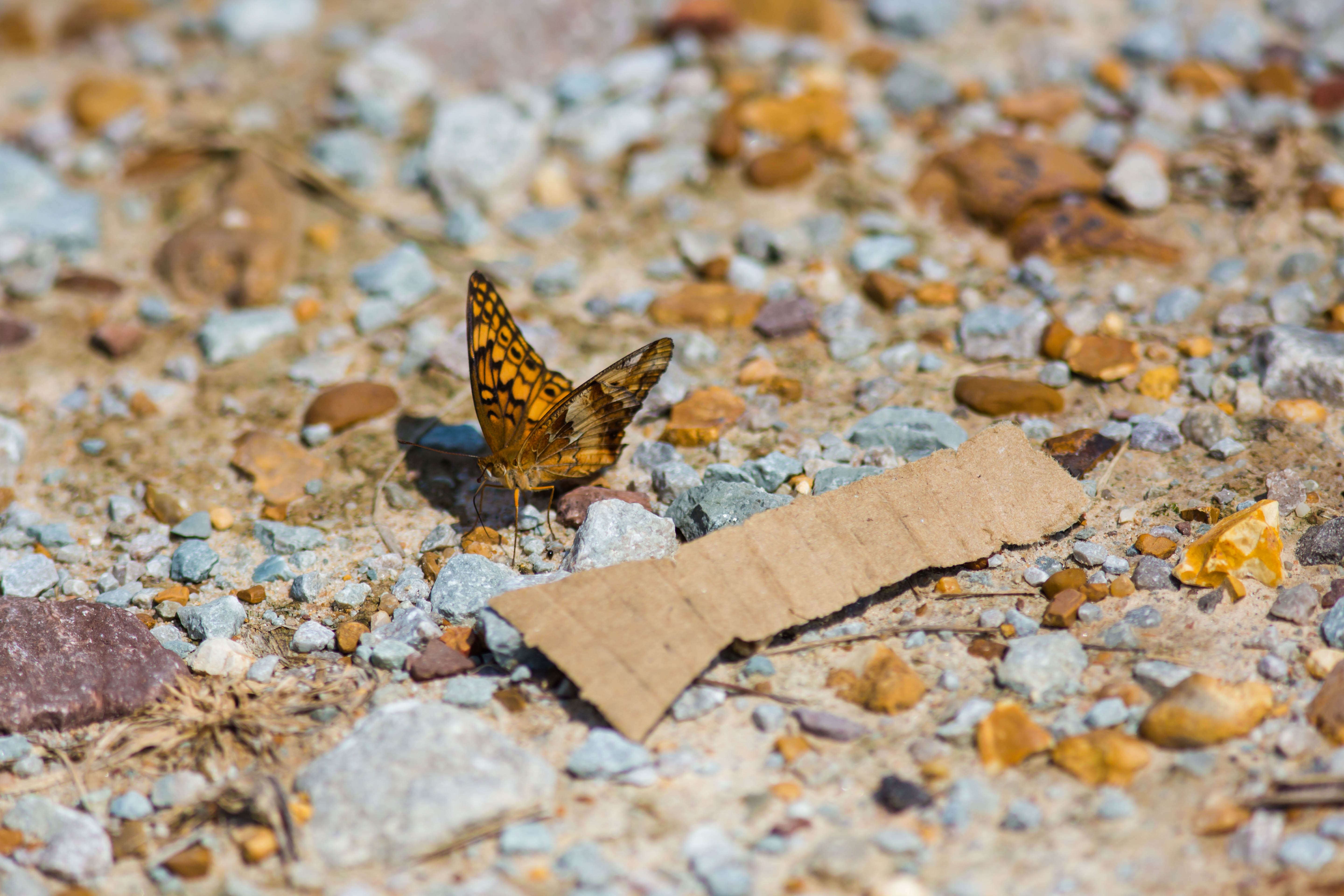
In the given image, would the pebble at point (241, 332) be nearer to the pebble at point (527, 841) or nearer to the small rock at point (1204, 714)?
the pebble at point (527, 841)

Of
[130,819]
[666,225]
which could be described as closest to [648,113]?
[666,225]

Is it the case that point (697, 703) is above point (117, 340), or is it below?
below

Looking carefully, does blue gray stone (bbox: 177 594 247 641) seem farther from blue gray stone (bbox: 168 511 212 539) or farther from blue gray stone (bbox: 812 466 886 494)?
blue gray stone (bbox: 812 466 886 494)

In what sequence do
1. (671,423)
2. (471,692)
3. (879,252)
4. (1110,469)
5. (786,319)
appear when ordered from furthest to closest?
(879,252) → (786,319) → (671,423) → (1110,469) → (471,692)

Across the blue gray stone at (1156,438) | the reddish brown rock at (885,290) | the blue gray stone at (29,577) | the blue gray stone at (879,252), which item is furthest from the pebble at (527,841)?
the blue gray stone at (879,252)

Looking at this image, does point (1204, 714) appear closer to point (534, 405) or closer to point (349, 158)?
point (534, 405)

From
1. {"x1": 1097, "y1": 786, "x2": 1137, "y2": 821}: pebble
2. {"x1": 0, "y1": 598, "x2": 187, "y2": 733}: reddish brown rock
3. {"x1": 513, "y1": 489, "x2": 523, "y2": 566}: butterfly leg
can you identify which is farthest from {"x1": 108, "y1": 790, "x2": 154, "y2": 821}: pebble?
{"x1": 1097, "y1": 786, "x2": 1137, "y2": 821}: pebble

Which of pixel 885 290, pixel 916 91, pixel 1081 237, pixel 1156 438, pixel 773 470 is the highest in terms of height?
pixel 916 91

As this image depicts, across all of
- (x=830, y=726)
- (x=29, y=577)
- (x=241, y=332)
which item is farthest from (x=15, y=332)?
(x=830, y=726)
